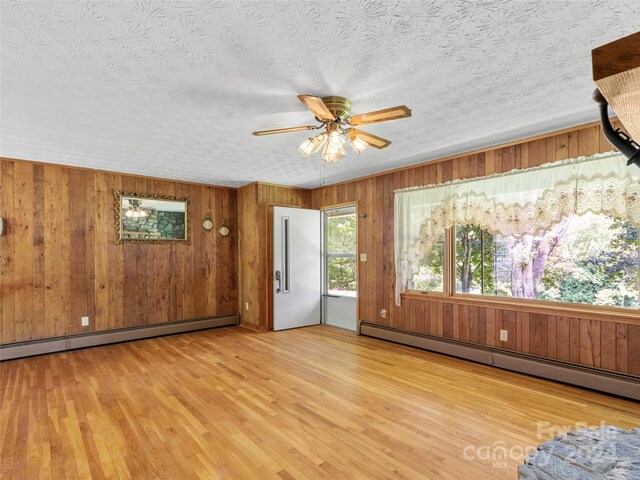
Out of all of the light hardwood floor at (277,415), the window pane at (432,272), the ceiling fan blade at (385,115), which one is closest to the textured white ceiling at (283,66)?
the ceiling fan blade at (385,115)

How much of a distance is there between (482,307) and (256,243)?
353 cm

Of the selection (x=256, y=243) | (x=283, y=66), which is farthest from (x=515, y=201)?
(x=256, y=243)

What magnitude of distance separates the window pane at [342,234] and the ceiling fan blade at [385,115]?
3293mm

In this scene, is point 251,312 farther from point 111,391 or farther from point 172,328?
point 111,391

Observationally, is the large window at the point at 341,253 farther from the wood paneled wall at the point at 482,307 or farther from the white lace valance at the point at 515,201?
the white lace valance at the point at 515,201

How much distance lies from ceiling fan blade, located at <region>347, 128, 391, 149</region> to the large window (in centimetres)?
293

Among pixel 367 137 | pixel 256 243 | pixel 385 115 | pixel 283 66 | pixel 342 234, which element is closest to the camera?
pixel 283 66

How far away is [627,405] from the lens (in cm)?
273

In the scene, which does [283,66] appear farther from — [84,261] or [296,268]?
[84,261]

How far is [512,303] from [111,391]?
13.6 feet

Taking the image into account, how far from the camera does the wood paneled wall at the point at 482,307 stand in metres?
2.99

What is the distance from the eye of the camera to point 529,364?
3391 mm

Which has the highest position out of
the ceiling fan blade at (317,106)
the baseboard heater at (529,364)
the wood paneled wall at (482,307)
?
the ceiling fan blade at (317,106)

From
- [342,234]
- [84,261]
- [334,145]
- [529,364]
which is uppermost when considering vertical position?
[334,145]
